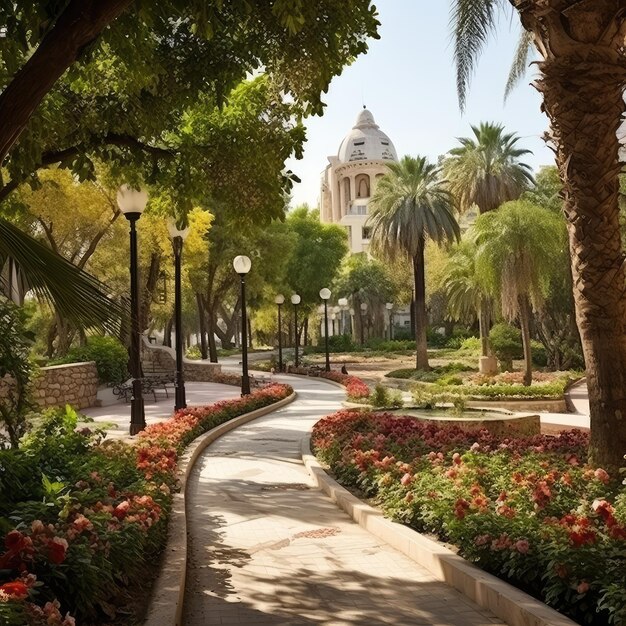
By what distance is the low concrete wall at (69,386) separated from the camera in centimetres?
1762

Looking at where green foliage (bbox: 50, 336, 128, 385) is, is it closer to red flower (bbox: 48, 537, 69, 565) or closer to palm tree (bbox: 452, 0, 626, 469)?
palm tree (bbox: 452, 0, 626, 469)

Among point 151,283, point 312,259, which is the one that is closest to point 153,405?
point 151,283

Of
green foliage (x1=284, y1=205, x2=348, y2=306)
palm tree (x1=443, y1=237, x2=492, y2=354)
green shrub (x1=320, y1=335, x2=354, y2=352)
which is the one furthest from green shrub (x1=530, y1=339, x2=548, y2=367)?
green shrub (x1=320, y1=335, x2=354, y2=352)

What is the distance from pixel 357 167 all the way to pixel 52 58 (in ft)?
353

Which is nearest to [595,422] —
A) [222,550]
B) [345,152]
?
[222,550]

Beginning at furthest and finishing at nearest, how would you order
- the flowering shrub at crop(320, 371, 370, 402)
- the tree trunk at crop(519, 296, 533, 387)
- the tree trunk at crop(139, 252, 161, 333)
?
the tree trunk at crop(139, 252, 161, 333), the tree trunk at crop(519, 296, 533, 387), the flowering shrub at crop(320, 371, 370, 402)

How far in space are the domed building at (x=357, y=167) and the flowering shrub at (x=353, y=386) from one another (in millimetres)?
72334

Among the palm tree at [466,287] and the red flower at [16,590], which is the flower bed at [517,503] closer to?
the red flower at [16,590]

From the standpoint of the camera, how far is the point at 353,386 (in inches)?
973

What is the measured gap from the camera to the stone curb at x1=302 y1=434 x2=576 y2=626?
4031mm

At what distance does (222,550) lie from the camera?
6.31 m

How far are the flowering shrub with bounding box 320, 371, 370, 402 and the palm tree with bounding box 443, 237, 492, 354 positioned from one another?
19.7 ft

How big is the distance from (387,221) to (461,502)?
28059 millimetres

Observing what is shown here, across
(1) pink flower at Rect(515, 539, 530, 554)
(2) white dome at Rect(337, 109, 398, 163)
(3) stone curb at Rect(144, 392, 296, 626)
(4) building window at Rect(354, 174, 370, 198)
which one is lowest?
(3) stone curb at Rect(144, 392, 296, 626)
